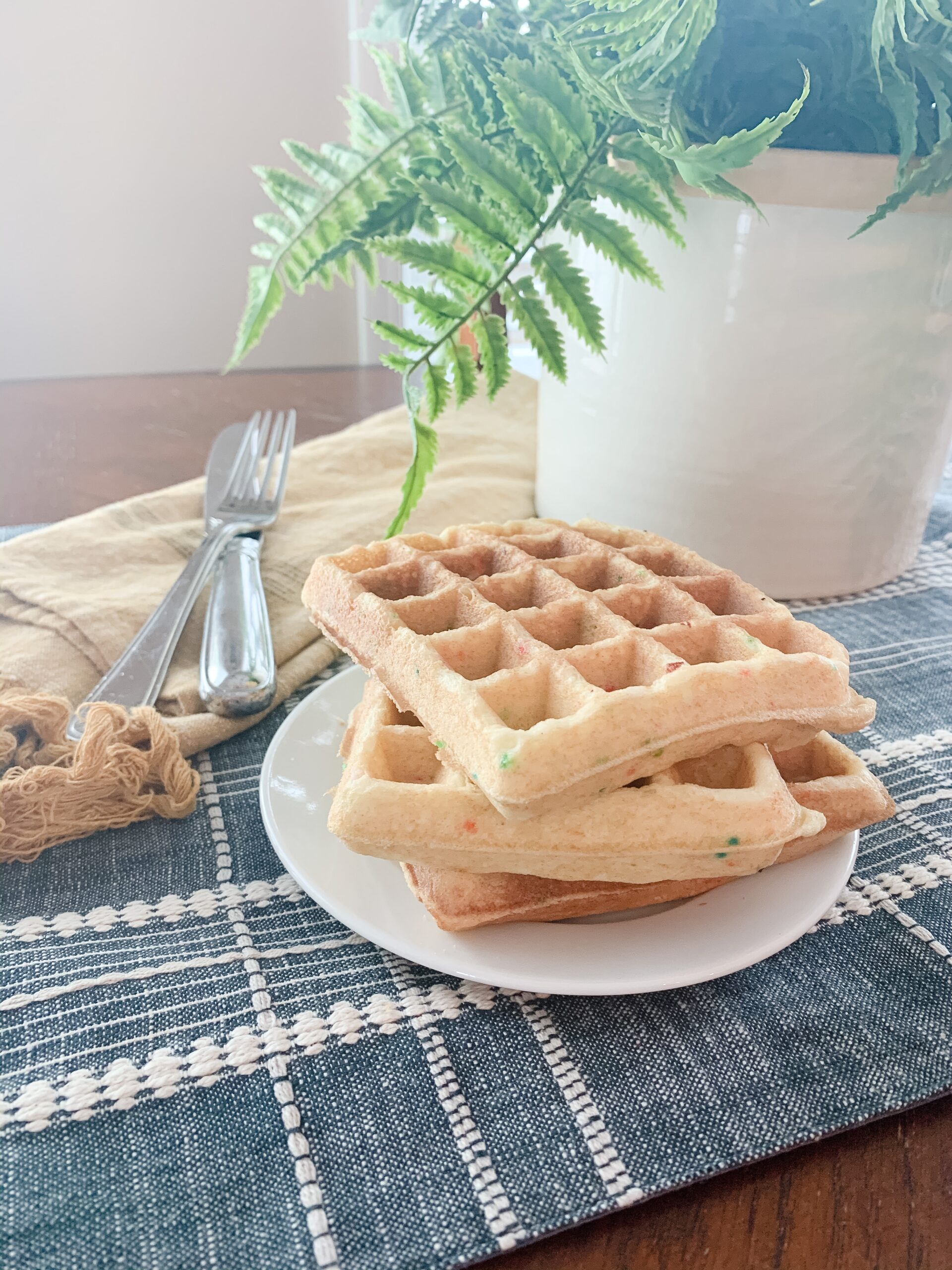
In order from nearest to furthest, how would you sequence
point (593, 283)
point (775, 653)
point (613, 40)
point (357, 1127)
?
point (357, 1127), point (775, 653), point (613, 40), point (593, 283)

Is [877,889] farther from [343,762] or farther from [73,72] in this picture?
[73,72]

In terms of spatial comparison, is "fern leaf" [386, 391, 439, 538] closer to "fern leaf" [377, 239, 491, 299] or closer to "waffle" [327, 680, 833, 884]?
"fern leaf" [377, 239, 491, 299]

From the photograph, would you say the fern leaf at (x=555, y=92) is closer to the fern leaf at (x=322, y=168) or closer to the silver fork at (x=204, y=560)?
the fern leaf at (x=322, y=168)

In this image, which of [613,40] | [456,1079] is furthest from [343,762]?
[613,40]

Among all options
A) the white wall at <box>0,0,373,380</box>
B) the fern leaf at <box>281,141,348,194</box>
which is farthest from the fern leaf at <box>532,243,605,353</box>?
the white wall at <box>0,0,373,380</box>

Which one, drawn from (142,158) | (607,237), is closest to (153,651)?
(607,237)

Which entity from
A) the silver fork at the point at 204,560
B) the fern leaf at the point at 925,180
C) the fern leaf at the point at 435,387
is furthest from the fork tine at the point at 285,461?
the fern leaf at the point at 925,180
